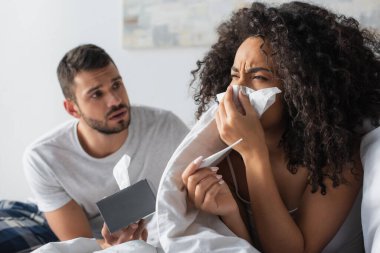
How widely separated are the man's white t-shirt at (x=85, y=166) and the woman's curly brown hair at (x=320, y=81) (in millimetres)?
723

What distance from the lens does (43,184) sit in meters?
1.70

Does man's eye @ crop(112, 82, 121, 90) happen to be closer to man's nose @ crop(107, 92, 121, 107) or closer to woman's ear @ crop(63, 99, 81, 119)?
man's nose @ crop(107, 92, 121, 107)

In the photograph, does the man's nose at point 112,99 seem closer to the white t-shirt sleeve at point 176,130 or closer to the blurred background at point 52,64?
the white t-shirt sleeve at point 176,130

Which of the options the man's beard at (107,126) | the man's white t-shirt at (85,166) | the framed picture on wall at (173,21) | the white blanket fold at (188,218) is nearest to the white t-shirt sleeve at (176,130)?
the man's white t-shirt at (85,166)

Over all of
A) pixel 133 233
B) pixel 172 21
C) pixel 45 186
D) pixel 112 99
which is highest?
pixel 172 21

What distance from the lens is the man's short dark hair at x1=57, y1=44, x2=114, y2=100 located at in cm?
170

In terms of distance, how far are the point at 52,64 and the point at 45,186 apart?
0.94 m

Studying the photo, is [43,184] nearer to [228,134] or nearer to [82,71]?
[82,71]

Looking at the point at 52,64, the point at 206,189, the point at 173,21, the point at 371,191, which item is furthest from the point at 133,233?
the point at 52,64

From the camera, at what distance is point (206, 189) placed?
0.95m

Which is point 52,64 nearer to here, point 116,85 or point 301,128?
point 116,85

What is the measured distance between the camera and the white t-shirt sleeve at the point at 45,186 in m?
1.68

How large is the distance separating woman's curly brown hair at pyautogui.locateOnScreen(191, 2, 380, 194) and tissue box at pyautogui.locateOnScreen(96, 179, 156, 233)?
0.37 meters

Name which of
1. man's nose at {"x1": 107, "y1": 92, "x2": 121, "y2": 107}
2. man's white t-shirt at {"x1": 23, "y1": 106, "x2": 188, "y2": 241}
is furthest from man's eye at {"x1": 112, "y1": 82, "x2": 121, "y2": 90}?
man's white t-shirt at {"x1": 23, "y1": 106, "x2": 188, "y2": 241}
